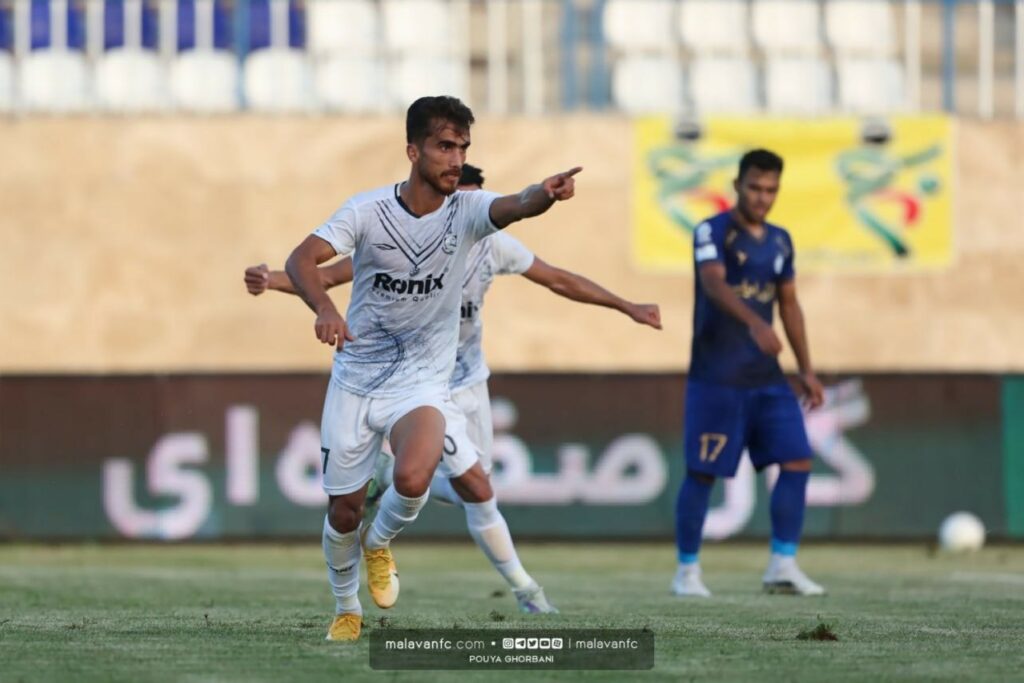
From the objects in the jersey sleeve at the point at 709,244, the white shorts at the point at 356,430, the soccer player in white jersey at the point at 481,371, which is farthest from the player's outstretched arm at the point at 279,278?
the jersey sleeve at the point at 709,244

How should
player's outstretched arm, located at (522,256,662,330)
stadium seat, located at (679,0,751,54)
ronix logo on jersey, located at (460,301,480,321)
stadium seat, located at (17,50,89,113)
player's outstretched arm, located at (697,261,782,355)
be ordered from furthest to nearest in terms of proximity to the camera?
1. stadium seat, located at (679,0,751,54)
2. stadium seat, located at (17,50,89,113)
3. player's outstretched arm, located at (697,261,782,355)
4. ronix logo on jersey, located at (460,301,480,321)
5. player's outstretched arm, located at (522,256,662,330)

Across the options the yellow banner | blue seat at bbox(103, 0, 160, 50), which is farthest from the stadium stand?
the yellow banner

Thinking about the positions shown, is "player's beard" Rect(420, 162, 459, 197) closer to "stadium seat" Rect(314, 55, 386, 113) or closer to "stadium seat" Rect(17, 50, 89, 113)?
"stadium seat" Rect(314, 55, 386, 113)

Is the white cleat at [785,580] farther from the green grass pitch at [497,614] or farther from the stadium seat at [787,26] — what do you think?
the stadium seat at [787,26]

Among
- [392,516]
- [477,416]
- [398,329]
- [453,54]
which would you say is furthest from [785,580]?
[453,54]

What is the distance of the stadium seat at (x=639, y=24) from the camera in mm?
22938

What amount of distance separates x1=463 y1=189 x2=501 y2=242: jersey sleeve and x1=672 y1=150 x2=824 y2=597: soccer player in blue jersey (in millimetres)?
3429

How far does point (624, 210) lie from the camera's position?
2309 centimetres

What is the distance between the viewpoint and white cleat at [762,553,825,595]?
11172 mm

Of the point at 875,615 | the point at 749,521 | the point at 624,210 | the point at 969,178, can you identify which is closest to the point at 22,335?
the point at 624,210

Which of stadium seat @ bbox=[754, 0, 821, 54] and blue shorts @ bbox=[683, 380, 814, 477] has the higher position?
stadium seat @ bbox=[754, 0, 821, 54]

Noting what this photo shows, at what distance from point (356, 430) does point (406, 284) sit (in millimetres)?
614

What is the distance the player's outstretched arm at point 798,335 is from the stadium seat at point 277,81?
39.9ft

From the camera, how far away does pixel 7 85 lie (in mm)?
22766
